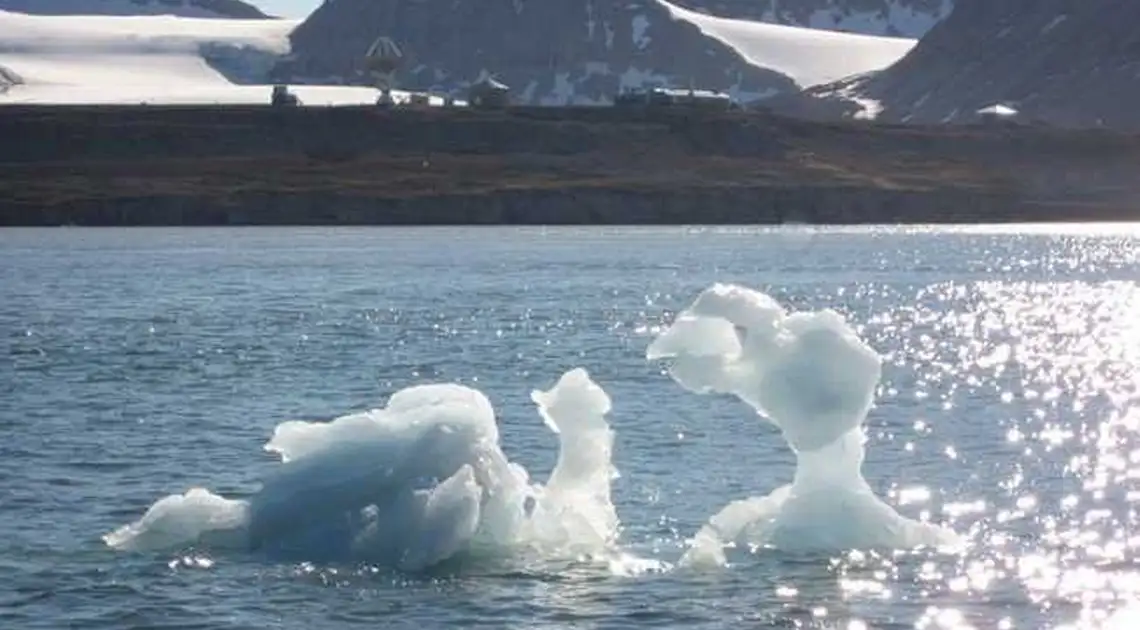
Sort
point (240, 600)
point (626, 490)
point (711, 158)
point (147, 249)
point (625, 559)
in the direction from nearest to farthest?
point (240, 600), point (625, 559), point (626, 490), point (147, 249), point (711, 158)

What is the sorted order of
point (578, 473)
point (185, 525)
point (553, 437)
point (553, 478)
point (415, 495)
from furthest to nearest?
point (553, 437)
point (553, 478)
point (578, 473)
point (185, 525)
point (415, 495)

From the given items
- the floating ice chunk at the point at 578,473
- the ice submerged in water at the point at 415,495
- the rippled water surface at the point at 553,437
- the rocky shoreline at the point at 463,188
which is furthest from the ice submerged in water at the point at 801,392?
the rocky shoreline at the point at 463,188

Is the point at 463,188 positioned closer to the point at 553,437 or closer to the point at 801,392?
the point at 553,437

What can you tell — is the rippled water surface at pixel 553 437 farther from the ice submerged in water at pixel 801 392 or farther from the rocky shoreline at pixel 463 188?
the rocky shoreline at pixel 463 188

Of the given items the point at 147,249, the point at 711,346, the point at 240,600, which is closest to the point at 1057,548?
the point at 711,346

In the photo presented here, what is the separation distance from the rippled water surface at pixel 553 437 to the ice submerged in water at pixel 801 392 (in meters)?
0.65

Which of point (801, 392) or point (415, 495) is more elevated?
point (801, 392)

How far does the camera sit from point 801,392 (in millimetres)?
33562

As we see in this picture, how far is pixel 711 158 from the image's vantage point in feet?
655

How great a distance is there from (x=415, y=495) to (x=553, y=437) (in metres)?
17.2

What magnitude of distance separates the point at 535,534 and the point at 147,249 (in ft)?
383

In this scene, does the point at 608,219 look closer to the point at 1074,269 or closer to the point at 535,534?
the point at 1074,269

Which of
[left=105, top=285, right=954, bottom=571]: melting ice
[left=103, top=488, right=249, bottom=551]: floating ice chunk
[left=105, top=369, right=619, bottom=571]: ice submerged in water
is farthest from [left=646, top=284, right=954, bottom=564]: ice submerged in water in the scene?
[left=103, top=488, right=249, bottom=551]: floating ice chunk

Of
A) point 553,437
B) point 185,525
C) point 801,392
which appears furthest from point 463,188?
point 801,392
